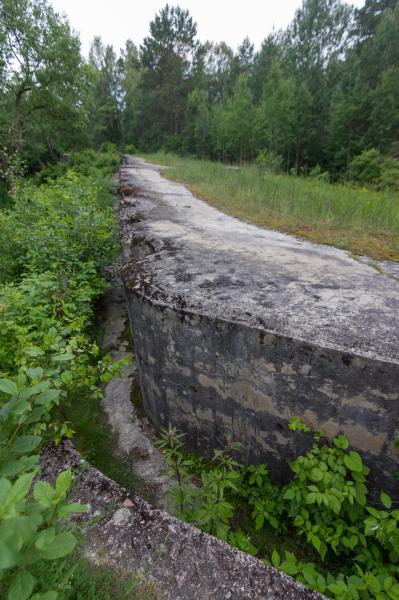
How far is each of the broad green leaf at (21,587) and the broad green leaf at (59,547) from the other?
0.04 m

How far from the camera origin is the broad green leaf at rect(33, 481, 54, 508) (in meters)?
0.64

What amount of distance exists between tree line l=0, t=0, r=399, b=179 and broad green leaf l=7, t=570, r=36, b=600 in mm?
10869

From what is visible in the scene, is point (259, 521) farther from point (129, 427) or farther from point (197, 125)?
point (197, 125)

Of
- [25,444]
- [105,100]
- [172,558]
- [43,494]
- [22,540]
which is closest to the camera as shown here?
[22,540]

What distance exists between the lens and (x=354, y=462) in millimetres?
1554

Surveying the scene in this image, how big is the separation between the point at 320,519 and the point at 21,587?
1.65 m

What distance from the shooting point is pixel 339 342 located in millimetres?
1503

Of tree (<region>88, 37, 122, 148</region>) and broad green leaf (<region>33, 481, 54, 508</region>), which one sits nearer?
broad green leaf (<region>33, 481, 54, 508</region>)

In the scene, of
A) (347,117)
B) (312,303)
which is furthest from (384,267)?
(347,117)

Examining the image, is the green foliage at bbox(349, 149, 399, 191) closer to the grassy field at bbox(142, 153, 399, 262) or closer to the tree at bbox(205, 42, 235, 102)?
the grassy field at bbox(142, 153, 399, 262)

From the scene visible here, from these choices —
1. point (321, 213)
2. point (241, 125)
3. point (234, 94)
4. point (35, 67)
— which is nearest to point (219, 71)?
point (234, 94)

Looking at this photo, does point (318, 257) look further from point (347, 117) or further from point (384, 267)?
point (347, 117)

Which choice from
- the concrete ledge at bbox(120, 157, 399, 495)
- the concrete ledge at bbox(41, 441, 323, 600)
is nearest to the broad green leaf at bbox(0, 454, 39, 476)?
the concrete ledge at bbox(41, 441, 323, 600)

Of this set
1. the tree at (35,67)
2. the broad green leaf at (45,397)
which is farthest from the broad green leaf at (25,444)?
the tree at (35,67)
